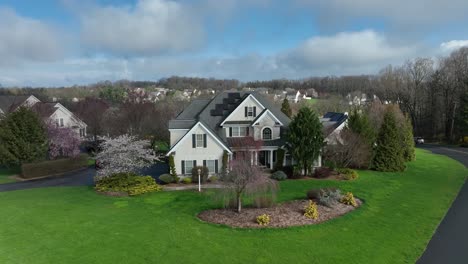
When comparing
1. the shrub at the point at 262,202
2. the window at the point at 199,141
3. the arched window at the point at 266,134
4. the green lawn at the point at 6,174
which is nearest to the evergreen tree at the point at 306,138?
the arched window at the point at 266,134

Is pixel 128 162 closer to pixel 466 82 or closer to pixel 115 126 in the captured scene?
pixel 115 126

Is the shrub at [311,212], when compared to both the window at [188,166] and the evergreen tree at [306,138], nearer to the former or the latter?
the evergreen tree at [306,138]

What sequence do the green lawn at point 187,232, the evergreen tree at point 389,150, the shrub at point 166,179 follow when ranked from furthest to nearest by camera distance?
the evergreen tree at point 389,150
the shrub at point 166,179
the green lawn at point 187,232

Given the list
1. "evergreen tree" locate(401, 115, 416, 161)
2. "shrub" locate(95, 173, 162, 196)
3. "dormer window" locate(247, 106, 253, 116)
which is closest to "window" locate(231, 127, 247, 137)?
"dormer window" locate(247, 106, 253, 116)

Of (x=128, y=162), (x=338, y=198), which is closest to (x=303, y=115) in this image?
(x=338, y=198)

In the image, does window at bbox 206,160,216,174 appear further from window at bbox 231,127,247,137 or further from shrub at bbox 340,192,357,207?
shrub at bbox 340,192,357,207

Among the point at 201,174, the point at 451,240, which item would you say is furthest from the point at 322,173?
the point at 451,240
